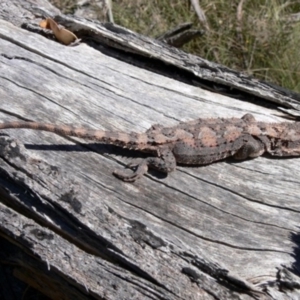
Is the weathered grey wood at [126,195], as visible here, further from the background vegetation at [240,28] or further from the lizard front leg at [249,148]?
the background vegetation at [240,28]

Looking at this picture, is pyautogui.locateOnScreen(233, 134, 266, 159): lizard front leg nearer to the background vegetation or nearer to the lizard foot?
the lizard foot

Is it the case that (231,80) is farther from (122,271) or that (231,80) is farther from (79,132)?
(122,271)

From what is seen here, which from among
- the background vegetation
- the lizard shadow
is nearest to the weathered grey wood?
the lizard shadow

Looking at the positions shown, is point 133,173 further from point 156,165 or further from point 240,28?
point 240,28

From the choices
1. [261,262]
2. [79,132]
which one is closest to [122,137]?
[79,132]

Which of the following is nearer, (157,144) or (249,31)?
(157,144)

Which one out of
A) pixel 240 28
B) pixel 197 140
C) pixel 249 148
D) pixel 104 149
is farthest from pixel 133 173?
pixel 240 28
